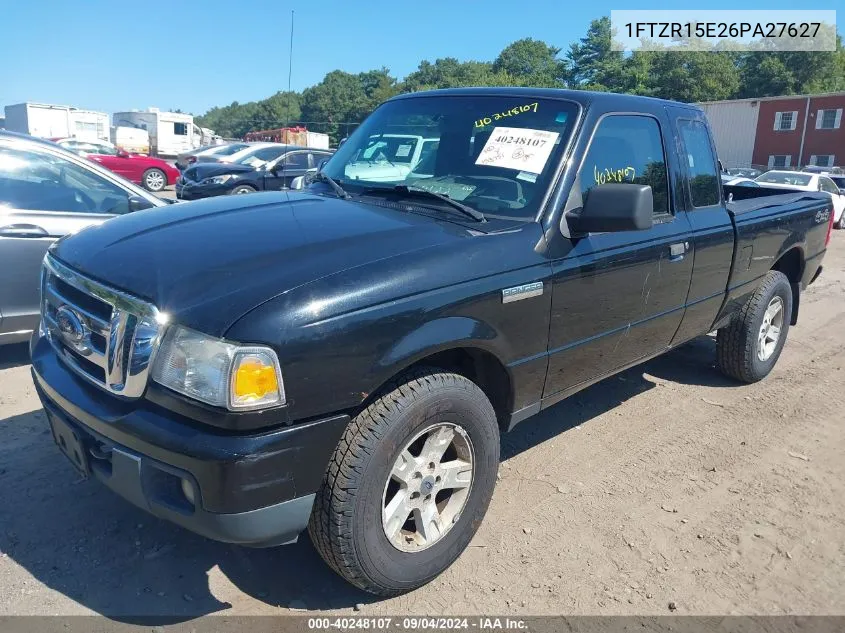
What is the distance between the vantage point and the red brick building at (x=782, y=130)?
42938mm

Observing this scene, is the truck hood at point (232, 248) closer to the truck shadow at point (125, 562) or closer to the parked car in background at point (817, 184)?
the truck shadow at point (125, 562)

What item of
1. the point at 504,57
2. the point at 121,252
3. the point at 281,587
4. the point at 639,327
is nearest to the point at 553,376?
the point at 639,327

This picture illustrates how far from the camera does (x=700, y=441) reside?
425 centimetres

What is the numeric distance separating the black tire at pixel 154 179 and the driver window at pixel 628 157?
60.8 feet

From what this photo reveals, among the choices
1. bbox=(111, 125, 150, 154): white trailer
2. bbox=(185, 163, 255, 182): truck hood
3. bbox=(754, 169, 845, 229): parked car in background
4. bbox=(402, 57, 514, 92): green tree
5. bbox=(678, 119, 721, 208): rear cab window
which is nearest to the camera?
bbox=(678, 119, 721, 208): rear cab window

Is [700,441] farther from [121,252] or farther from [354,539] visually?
[121,252]

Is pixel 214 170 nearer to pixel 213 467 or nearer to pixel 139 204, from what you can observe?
pixel 139 204

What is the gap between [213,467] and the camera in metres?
2.12

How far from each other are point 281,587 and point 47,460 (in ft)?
5.51

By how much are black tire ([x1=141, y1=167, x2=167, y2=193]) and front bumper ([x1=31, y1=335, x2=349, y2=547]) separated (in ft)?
62.8

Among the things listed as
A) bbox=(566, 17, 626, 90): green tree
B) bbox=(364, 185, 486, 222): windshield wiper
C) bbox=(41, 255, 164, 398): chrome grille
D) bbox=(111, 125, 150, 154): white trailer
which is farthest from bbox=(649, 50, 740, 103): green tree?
bbox=(41, 255, 164, 398): chrome grille

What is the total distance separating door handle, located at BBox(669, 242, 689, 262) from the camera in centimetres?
374

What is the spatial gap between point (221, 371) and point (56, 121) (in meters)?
40.0

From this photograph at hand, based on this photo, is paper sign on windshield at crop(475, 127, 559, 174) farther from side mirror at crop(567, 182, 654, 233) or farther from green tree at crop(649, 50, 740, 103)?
green tree at crop(649, 50, 740, 103)
